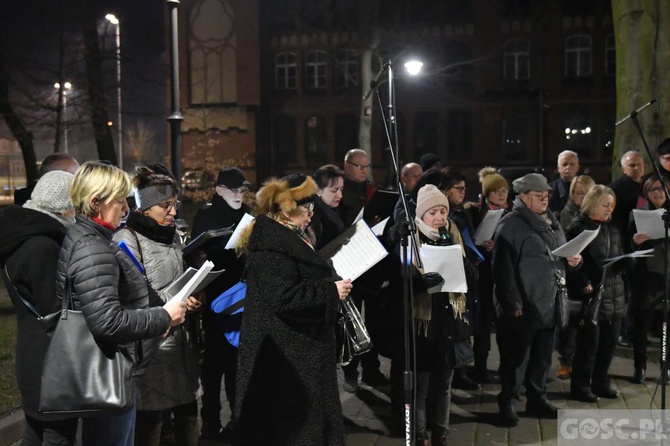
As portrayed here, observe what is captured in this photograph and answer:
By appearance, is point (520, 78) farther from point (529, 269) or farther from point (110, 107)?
point (529, 269)

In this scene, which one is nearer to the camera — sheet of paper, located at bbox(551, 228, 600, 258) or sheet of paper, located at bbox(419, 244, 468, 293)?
sheet of paper, located at bbox(419, 244, 468, 293)

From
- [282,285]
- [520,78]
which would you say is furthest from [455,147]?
[282,285]

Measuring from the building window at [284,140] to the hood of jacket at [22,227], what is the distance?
37.4 metres

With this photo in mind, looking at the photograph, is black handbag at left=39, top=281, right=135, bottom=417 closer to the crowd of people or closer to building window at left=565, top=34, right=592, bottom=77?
the crowd of people

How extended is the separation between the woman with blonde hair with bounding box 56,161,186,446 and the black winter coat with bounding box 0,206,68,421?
148 mm

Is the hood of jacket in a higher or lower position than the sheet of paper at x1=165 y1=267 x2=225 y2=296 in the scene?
higher

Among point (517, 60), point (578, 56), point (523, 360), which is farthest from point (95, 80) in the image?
point (578, 56)

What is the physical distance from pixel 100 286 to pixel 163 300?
2.95 feet

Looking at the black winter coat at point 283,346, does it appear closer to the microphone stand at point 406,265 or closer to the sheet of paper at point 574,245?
the microphone stand at point 406,265

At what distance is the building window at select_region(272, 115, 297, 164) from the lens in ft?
134

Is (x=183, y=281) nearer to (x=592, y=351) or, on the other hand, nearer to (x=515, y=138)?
(x=592, y=351)

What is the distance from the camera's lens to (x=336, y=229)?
599 cm

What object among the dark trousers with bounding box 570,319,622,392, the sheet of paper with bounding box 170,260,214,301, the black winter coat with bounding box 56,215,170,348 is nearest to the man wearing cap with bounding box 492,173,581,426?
the dark trousers with bounding box 570,319,622,392

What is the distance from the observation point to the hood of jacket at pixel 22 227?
351 cm
